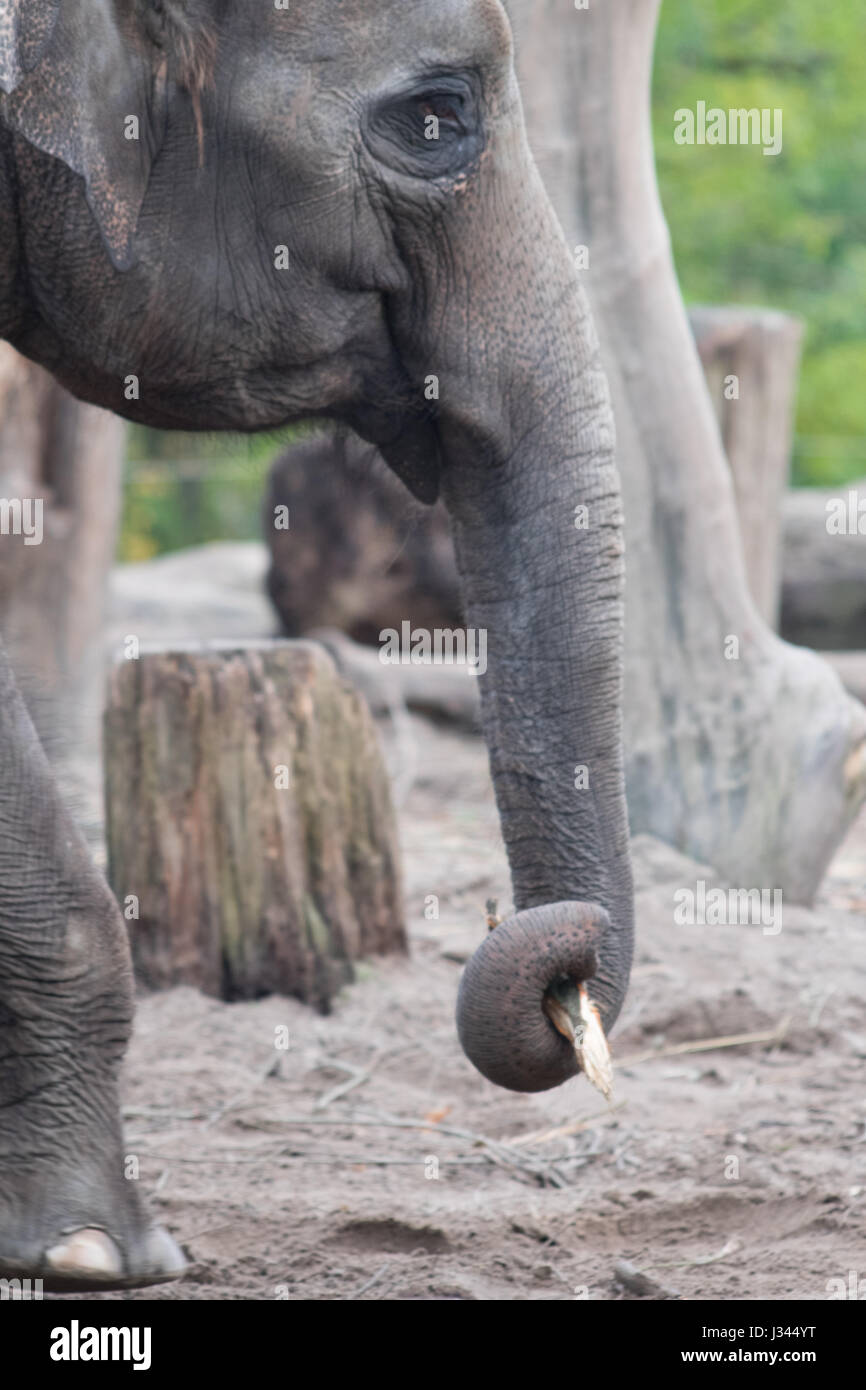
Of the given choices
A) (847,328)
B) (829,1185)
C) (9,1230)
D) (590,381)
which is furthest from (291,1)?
(847,328)

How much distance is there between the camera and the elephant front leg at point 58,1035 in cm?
250

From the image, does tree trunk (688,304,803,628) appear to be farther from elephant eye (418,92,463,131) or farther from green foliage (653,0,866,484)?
green foliage (653,0,866,484)

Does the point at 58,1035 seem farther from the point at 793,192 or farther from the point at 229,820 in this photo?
the point at 793,192

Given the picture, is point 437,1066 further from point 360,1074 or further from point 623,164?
point 623,164

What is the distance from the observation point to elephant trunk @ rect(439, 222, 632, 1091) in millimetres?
2664

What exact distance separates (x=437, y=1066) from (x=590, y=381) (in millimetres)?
1763

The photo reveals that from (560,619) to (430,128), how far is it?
721mm

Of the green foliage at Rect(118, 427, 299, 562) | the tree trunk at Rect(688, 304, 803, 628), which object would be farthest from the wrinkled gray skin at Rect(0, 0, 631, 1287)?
the green foliage at Rect(118, 427, 299, 562)

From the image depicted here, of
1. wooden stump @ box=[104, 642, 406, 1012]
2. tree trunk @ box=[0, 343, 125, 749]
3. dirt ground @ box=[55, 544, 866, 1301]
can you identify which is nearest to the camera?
dirt ground @ box=[55, 544, 866, 1301]

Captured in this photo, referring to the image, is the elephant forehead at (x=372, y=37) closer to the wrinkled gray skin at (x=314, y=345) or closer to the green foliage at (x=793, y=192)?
the wrinkled gray skin at (x=314, y=345)

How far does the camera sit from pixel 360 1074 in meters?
3.85

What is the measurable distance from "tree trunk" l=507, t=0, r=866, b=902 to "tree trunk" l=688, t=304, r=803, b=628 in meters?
1.40

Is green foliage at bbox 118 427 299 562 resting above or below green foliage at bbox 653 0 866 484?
below

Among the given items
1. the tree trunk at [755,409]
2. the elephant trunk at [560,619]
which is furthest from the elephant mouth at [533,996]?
the tree trunk at [755,409]
